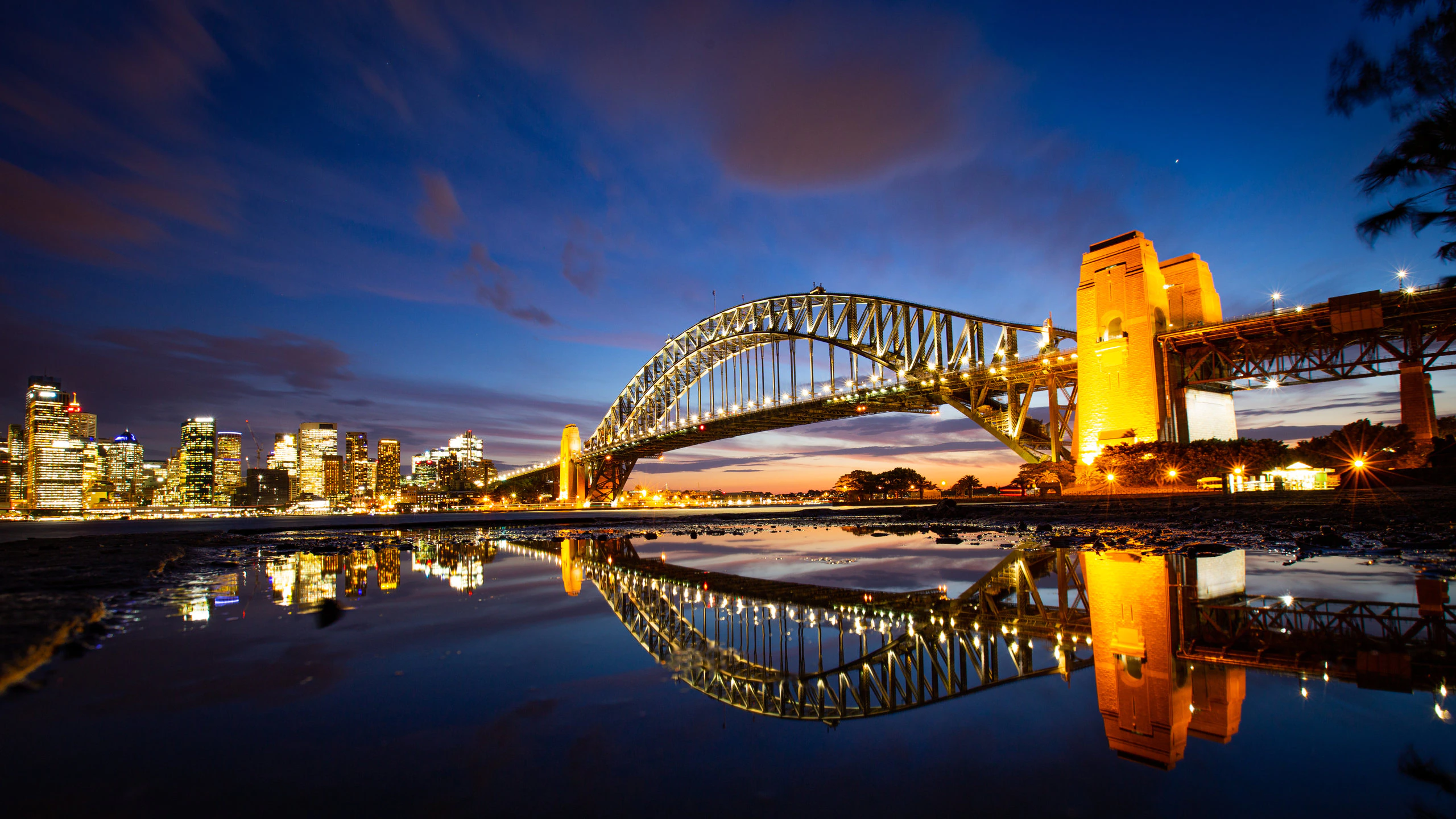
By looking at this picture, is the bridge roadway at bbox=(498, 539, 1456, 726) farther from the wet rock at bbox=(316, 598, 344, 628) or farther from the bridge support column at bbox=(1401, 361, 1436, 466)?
the bridge support column at bbox=(1401, 361, 1436, 466)

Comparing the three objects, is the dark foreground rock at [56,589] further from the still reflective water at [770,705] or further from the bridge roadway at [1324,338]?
the bridge roadway at [1324,338]

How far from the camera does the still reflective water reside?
2.13 meters

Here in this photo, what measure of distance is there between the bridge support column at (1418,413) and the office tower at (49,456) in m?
220

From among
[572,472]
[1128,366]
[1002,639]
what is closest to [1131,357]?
[1128,366]

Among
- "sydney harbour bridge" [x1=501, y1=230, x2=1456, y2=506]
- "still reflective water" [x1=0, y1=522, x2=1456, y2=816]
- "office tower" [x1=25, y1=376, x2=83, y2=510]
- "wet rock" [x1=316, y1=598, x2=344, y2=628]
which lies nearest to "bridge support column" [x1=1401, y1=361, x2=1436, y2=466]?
"sydney harbour bridge" [x1=501, y1=230, x2=1456, y2=506]

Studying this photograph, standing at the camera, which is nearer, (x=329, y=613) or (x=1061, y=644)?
(x=1061, y=644)

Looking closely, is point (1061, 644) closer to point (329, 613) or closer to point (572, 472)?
point (329, 613)

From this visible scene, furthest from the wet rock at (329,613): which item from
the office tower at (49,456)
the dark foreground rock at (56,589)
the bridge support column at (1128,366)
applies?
the office tower at (49,456)

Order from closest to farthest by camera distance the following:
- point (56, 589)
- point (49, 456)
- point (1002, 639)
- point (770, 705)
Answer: point (770, 705), point (1002, 639), point (56, 589), point (49, 456)

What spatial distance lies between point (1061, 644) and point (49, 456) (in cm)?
22400

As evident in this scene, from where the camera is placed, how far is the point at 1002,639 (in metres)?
Result: 4.45

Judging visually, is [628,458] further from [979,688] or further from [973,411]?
[979,688]

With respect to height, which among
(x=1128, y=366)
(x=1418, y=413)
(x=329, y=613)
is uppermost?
(x=1128, y=366)

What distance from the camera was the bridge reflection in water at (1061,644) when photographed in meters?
3.07
